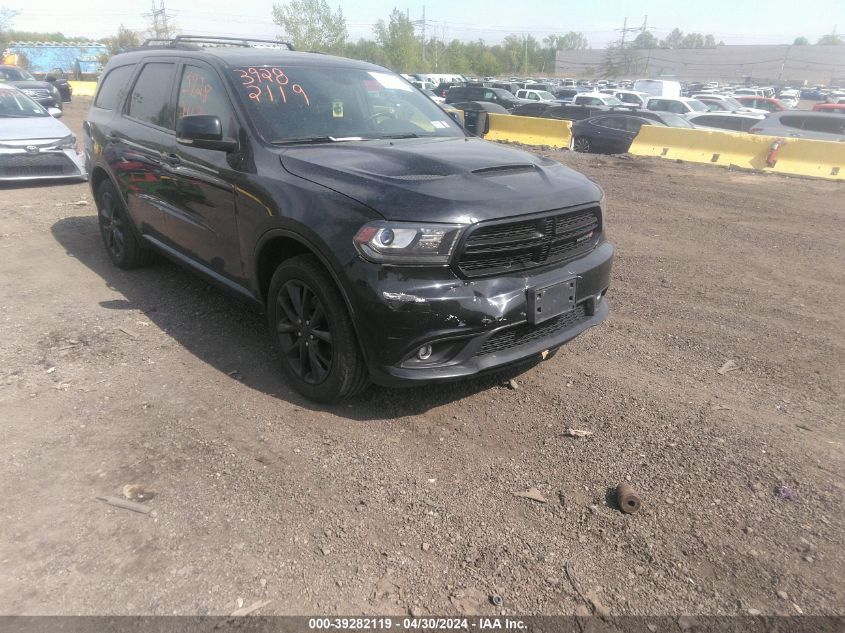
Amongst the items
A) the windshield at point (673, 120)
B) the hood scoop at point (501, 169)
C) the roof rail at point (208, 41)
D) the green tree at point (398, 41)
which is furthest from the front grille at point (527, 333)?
the green tree at point (398, 41)

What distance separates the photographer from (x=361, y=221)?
2.93 metres

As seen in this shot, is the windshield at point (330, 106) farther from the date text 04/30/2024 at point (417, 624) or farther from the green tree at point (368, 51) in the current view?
the green tree at point (368, 51)

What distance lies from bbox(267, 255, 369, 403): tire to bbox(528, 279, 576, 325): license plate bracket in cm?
91

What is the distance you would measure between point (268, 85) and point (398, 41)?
263ft

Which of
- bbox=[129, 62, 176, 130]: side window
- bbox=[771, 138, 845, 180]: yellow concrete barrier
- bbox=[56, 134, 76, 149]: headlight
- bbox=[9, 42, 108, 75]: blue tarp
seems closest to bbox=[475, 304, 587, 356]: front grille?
bbox=[129, 62, 176, 130]: side window

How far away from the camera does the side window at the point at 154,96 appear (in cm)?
456

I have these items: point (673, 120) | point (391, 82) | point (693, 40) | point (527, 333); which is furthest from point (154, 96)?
point (693, 40)

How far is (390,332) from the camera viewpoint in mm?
2916

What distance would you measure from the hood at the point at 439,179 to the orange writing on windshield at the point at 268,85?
51 centimetres

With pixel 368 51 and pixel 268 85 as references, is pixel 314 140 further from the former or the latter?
pixel 368 51

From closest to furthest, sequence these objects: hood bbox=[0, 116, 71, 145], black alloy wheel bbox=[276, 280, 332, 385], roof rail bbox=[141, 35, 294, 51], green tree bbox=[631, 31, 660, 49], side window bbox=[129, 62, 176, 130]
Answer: black alloy wheel bbox=[276, 280, 332, 385] < side window bbox=[129, 62, 176, 130] < roof rail bbox=[141, 35, 294, 51] < hood bbox=[0, 116, 71, 145] < green tree bbox=[631, 31, 660, 49]

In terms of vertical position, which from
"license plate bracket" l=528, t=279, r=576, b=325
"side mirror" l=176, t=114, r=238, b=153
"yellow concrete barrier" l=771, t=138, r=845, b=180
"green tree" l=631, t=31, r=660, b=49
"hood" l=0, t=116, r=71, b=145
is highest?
"green tree" l=631, t=31, r=660, b=49

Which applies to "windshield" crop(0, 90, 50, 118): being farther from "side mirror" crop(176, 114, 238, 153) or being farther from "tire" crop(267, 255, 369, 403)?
"tire" crop(267, 255, 369, 403)

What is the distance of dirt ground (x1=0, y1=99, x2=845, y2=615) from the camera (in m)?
2.35
